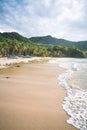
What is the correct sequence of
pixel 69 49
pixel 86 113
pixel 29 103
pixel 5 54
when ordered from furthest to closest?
pixel 69 49
pixel 5 54
pixel 29 103
pixel 86 113

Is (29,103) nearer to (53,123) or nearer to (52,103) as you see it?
(52,103)

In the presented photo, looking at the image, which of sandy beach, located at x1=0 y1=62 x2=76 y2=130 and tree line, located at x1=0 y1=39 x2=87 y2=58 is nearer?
sandy beach, located at x1=0 y1=62 x2=76 y2=130

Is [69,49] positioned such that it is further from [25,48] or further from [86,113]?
[86,113]

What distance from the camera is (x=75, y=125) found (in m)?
6.93

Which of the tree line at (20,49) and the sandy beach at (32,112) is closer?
the sandy beach at (32,112)

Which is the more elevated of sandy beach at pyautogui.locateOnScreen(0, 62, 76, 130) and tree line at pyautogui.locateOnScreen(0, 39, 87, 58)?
tree line at pyautogui.locateOnScreen(0, 39, 87, 58)

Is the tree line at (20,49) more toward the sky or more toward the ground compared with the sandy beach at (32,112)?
more toward the sky

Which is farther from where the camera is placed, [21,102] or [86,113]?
[21,102]

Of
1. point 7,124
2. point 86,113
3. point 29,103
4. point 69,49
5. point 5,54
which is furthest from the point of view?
point 69,49

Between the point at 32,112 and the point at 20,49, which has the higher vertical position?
the point at 20,49

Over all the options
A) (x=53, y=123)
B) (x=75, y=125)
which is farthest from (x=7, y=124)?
(x=75, y=125)

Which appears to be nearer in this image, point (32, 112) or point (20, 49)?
point (32, 112)

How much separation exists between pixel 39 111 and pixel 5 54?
93.7 m

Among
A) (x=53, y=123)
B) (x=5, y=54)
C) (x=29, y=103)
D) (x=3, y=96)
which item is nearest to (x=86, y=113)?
(x=53, y=123)
